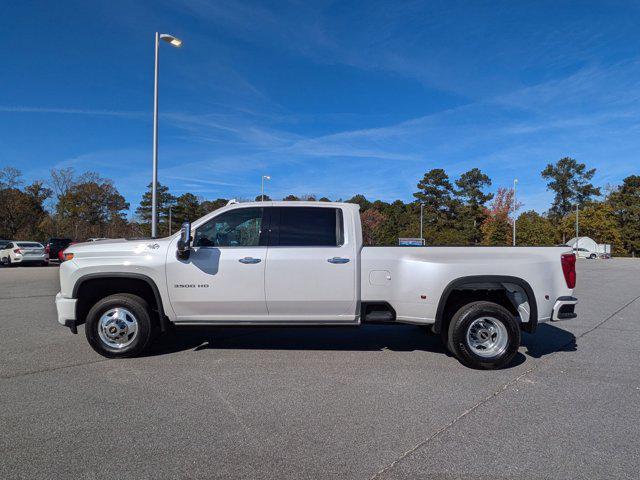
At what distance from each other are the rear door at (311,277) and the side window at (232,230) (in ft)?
0.87

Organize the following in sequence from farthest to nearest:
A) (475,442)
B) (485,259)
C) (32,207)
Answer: (32,207), (485,259), (475,442)

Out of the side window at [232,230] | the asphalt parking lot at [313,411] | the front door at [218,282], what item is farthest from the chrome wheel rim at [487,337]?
the side window at [232,230]

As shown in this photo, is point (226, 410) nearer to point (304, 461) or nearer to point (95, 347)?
point (304, 461)

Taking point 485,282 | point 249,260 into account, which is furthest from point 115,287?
point 485,282

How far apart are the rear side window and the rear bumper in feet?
9.02

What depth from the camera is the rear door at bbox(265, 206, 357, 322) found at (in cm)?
527

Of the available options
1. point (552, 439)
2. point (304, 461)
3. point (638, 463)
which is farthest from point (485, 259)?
point (304, 461)

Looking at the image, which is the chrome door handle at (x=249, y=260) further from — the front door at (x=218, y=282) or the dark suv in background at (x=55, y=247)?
the dark suv in background at (x=55, y=247)

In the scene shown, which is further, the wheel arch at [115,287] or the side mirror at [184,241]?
the wheel arch at [115,287]

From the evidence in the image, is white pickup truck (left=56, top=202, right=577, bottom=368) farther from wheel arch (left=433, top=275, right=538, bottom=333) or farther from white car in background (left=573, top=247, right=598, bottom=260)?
white car in background (left=573, top=247, right=598, bottom=260)

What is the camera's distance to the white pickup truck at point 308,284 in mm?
5215

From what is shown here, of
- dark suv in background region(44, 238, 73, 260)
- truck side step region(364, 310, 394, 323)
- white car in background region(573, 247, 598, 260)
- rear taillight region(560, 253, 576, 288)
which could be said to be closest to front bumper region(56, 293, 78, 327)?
truck side step region(364, 310, 394, 323)

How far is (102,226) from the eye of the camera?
47.1 metres

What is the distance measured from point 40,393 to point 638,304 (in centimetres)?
1300
